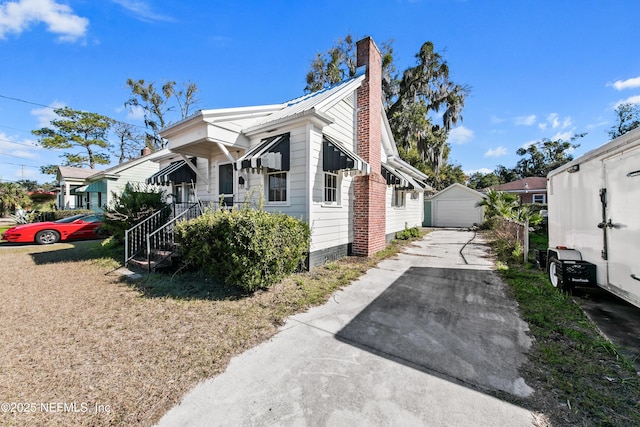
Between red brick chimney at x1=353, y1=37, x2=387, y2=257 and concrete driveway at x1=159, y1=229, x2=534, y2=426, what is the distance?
3780 millimetres

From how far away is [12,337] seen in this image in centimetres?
344

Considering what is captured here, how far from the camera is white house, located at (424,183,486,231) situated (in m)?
20.9

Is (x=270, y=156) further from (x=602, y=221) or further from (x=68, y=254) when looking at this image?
(x=68, y=254)

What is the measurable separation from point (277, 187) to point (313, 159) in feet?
4.95

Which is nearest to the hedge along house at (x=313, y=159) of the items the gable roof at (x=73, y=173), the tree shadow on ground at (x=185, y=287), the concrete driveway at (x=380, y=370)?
the tree shadow on ground at (x=185, y=287)

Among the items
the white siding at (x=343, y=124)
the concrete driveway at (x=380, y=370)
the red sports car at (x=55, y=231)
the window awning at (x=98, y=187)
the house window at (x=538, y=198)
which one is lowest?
the concrete driveway at (x=380, y=370)

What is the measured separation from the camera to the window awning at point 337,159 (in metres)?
6.76

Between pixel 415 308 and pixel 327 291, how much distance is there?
69.4 inches

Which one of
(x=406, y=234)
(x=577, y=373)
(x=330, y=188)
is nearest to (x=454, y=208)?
(x=406, y=234)

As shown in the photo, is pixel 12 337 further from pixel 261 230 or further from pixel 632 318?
pixel 632 318

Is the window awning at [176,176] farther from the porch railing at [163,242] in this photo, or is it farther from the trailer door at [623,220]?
the trailer door at [623,220]

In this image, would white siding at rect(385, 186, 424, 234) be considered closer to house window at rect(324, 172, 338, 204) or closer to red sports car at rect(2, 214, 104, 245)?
house window at rect(324, 172, 338, 204)

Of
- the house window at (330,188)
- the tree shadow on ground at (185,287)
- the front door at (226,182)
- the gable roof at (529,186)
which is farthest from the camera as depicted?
the gable roof at (529,186)

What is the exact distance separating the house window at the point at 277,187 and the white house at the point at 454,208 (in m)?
18.3
